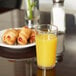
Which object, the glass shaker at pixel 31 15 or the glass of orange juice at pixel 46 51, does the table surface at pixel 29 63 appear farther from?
the glass shaker at pixel 31 15

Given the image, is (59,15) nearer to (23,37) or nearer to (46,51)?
(23,37)

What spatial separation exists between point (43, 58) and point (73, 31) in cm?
44

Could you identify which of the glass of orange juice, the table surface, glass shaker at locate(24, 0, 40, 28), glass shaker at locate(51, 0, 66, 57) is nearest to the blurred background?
glass shaker at locate(24, 0, 40, 28)

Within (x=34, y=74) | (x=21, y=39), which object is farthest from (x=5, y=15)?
(x=34, y=74)

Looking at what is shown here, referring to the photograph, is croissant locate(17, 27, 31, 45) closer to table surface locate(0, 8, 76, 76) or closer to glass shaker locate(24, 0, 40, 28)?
table surface locate(0, 8, 76, 76)

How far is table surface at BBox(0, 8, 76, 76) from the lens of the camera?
2.59 ft

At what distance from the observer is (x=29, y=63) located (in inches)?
34.0

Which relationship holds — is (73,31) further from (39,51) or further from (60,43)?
(39,51)

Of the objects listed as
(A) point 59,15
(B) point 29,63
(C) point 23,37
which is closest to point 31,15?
(A) point 59,15

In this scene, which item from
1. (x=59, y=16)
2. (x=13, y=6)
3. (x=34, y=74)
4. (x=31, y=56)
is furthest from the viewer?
(x=13, y=6)

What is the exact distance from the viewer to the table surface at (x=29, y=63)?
790mm

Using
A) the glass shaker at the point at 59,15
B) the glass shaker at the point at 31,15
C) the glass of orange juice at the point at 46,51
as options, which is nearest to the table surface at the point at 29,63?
the glass of orange juice at the point at 46,51

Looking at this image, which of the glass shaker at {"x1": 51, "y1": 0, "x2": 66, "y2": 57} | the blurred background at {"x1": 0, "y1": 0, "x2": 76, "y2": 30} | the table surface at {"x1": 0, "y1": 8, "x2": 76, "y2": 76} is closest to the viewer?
the table surface at {"x1": 0, "y1": 8, "x2": 76, "y2": 76}

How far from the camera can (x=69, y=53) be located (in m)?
Answer: 0.95
